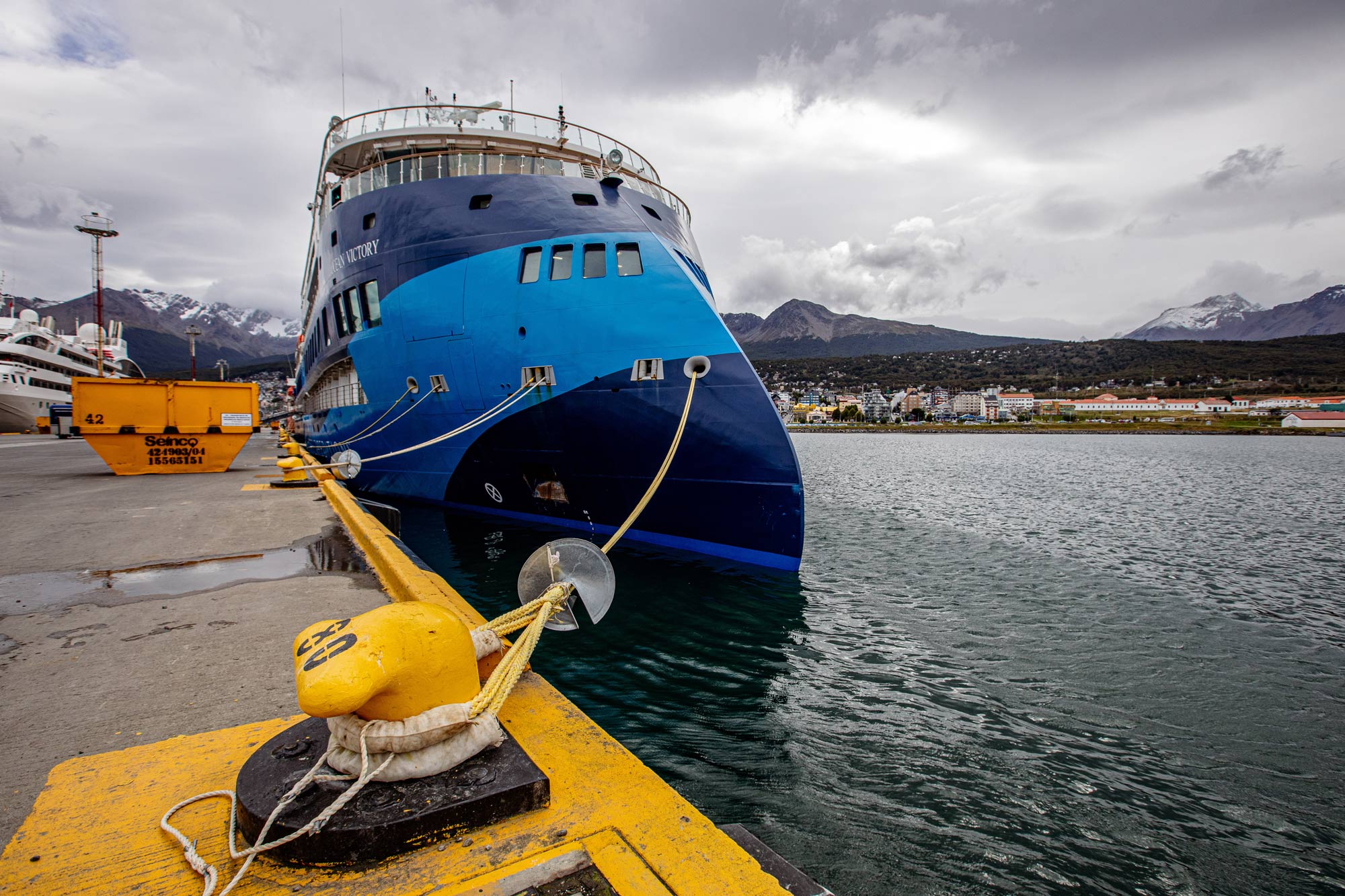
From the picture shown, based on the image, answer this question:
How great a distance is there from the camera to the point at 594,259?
10148 millimetres

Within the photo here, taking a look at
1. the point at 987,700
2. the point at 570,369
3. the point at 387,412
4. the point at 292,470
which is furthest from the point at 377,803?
the point at 387,412

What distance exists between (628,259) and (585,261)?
735mm

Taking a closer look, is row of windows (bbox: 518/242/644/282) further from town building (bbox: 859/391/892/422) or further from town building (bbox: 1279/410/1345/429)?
town building (bbox: 859/391/892/422)

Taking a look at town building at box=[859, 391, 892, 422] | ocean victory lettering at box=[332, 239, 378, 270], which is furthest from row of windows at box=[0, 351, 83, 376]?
town building at box=[859, 391, 892, 422]

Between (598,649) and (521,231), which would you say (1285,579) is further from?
(521,231)

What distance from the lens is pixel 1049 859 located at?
3.78 m

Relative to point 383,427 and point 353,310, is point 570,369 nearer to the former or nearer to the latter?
point 383,427

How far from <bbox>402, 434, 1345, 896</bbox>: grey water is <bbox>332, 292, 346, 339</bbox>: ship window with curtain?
→ 534 cm

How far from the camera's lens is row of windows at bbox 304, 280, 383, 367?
1309 centimetres

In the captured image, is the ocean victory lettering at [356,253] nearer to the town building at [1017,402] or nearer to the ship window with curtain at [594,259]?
the ship window with curtain at [594,259]

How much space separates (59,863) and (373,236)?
13128 millimetres

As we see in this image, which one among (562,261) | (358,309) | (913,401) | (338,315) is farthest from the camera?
(913,401)

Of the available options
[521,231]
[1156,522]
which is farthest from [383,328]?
[1156,522]

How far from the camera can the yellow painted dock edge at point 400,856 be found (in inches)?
76.6
